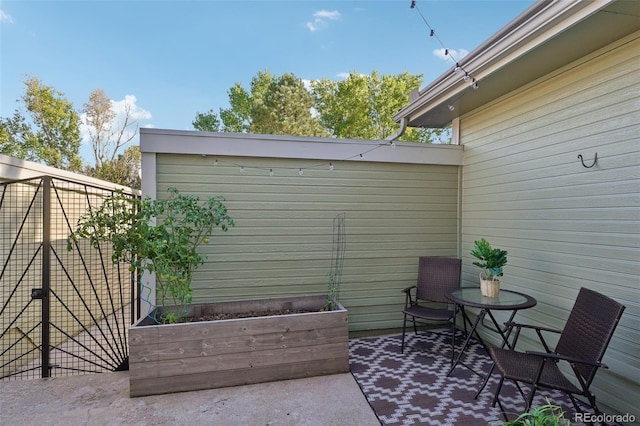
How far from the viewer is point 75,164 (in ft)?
47.4

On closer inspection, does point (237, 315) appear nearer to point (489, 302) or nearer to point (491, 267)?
point (489, 302)

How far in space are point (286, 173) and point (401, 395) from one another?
2460 millimetres

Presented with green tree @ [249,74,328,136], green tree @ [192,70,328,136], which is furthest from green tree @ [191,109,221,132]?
green tree @ [249,74,328,136]

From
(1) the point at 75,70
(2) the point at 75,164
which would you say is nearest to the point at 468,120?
(1) the point at 75,70

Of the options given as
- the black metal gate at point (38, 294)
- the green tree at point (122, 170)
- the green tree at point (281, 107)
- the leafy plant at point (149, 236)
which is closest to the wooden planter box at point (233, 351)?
the leafy plant at point (149, 236)

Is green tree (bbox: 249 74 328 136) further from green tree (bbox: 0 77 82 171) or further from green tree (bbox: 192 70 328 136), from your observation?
green tree (bbox: 0 77 82 171)

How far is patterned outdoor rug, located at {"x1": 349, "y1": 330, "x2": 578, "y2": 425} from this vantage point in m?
2.44

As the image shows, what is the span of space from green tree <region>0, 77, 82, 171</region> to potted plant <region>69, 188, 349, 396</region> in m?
14.3

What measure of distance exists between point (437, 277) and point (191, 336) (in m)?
2.70

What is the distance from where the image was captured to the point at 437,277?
13.1ft

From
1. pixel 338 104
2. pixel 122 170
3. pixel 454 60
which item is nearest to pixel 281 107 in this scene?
pixel 338 104

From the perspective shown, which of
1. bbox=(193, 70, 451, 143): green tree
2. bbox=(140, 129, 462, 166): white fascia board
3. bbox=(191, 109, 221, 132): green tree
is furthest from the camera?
bbox=(191, 109, 221, 132): green tree

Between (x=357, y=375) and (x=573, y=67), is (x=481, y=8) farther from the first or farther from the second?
(x=357, y=375)

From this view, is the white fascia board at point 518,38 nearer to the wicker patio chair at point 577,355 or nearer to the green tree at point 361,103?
the wicker patio chair at point 577,355
